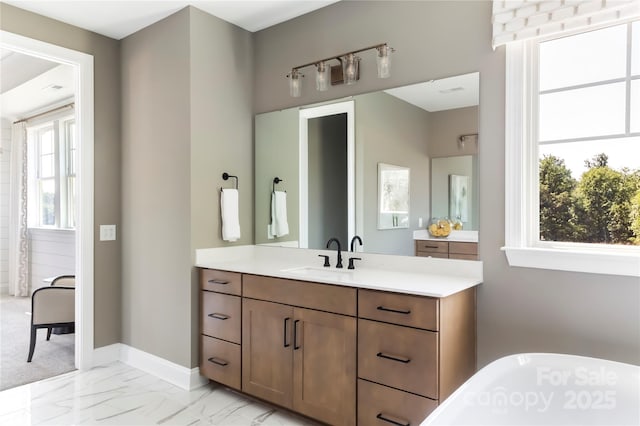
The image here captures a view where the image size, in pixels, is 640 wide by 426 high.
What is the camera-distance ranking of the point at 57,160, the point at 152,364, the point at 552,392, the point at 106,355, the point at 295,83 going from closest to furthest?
1. the point at 552,392
2. the point at 295,83
3. the point at 152,364
4. the point at 106,355
5. the point at 57,160

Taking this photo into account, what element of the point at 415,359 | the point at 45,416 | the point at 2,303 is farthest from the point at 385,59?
the point at 2,303

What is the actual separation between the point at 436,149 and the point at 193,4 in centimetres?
186

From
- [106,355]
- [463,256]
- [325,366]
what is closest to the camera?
[325,366]

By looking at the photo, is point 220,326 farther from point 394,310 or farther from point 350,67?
point 350,67

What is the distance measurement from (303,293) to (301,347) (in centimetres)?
30

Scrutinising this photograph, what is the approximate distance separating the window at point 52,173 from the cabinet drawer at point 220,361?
11.1 ft

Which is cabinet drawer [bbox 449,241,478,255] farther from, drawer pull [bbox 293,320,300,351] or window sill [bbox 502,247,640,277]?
drawer pull [bbox 293,320,300,351]

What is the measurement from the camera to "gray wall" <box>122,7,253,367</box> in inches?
114

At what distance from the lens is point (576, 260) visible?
1992 millimetres

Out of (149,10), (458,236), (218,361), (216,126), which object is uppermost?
(149,10)

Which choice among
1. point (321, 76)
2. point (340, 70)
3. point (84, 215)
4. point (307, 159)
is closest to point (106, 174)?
point (84, 215)

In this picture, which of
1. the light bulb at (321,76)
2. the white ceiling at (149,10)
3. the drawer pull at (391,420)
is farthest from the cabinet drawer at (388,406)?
the white ceiling at (149,10)

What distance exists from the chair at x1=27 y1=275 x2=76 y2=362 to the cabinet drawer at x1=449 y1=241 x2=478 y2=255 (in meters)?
2.94

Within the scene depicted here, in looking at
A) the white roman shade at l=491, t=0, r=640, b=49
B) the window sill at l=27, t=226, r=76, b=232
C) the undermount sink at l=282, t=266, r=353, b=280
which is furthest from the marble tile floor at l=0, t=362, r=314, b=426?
the window sill at l=27, t=226, r=76, b=232
